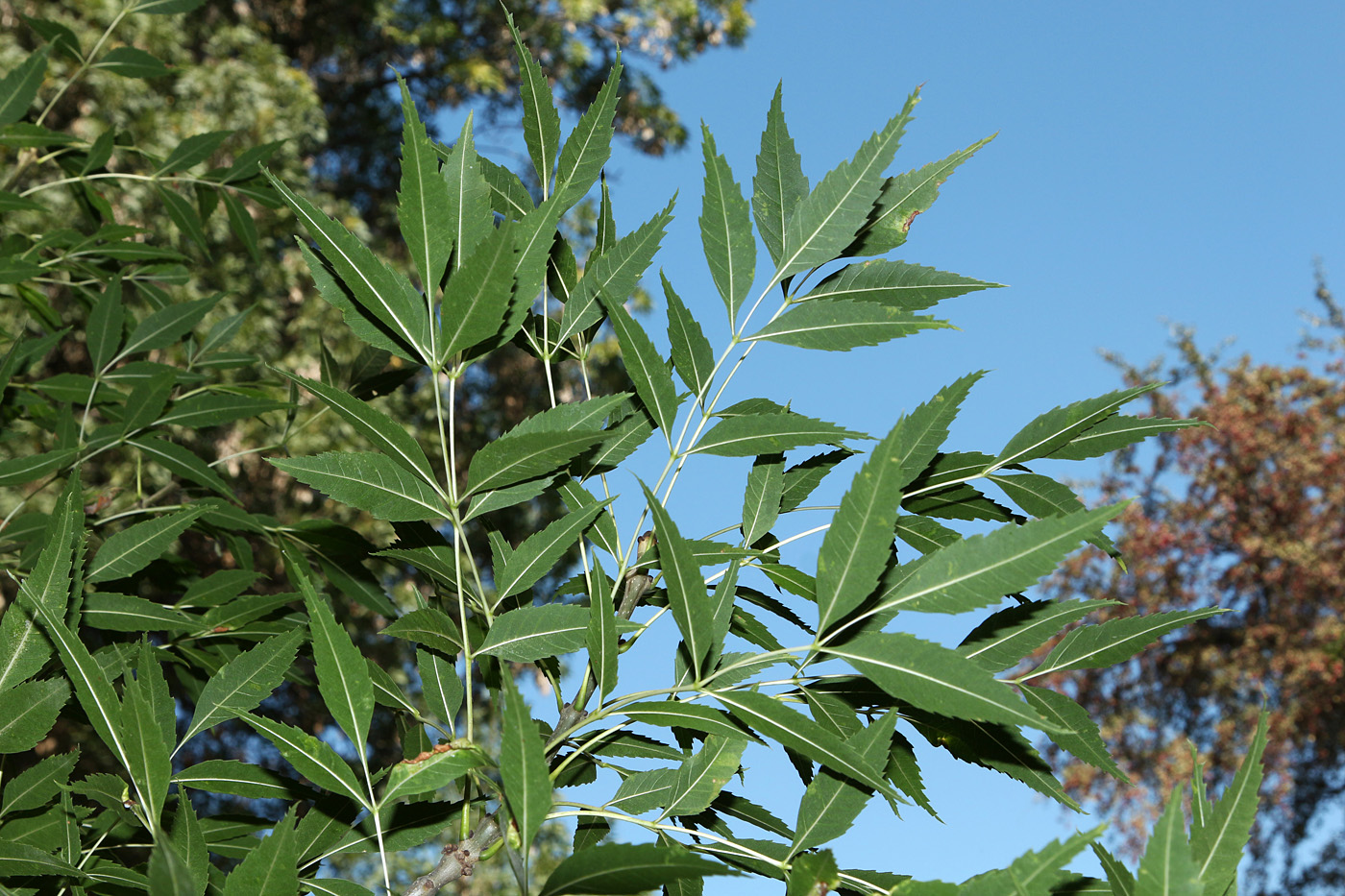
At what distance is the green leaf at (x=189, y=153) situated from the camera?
153 cm

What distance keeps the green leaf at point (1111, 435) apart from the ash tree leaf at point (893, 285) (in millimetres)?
127

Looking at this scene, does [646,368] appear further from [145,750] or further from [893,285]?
[145,750]

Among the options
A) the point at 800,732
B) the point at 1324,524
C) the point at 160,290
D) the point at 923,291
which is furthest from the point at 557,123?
the point at 1324,524

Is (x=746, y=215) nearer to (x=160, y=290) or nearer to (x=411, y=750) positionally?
(x=411, y=750)

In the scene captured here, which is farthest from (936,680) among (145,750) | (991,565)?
(145,750)

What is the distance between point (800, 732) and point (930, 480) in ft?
0.82

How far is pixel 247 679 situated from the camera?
2.16 ft

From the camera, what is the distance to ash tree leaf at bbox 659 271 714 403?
2.08 feet

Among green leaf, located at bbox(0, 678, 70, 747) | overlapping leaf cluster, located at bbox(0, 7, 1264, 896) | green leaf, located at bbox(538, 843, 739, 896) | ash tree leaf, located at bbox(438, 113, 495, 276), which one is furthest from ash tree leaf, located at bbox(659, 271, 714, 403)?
green leaf, located at bbox(0, 678, 70, 747)

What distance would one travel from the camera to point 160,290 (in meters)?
1.68

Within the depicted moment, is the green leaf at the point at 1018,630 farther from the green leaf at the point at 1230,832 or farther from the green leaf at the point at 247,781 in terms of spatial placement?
the green leaf at the point at 247,781

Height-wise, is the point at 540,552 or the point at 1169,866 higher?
the point at 540,552

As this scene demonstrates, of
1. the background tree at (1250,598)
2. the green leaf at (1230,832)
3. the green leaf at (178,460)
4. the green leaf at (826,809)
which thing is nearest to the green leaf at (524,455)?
the green leaf at (826,809)

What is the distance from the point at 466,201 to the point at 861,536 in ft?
0.95
